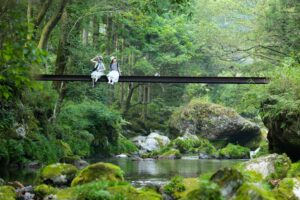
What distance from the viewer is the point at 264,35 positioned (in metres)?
26.7

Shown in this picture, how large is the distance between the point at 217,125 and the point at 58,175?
2359cm

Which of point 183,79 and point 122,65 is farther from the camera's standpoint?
point 122,65

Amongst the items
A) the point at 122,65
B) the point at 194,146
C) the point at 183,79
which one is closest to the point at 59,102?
the point at 183,79

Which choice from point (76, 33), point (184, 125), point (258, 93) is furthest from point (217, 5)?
point (258, 93)

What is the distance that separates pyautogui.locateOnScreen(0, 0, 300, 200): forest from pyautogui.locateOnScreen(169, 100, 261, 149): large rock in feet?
0.31

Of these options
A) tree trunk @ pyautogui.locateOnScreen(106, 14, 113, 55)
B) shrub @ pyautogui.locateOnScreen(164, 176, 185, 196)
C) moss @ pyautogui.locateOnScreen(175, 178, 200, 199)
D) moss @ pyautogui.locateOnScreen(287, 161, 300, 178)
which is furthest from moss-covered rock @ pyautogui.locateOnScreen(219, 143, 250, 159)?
shrub @ pyautogui.locateOnScreen(164, 176, 185, 196)

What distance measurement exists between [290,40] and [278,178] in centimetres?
1326

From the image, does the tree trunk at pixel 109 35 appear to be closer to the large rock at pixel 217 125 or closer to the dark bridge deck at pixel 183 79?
the large rock at pixel 217 125

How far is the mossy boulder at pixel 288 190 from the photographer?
965cm

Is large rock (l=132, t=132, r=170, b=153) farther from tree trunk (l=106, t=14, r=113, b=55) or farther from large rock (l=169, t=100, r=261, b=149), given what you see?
tree trunk (l=106, t=14, r=113, b=55)

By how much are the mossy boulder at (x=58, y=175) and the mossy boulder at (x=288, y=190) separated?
21.4 ft

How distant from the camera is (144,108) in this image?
139ft

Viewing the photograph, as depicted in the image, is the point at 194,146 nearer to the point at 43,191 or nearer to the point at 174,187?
the point at 174,187

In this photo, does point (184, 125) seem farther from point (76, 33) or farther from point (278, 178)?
point (278, 178)
